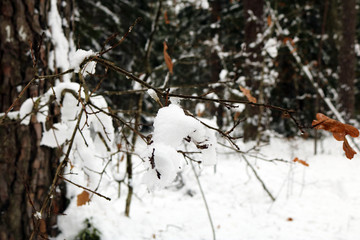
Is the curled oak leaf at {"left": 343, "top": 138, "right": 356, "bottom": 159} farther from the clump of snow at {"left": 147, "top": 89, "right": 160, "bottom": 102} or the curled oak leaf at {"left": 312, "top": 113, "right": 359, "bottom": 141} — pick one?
the clump of snow at {"left": 147, "top": 89, "right": 160, "bottom": 102}

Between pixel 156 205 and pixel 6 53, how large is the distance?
8.11 feet

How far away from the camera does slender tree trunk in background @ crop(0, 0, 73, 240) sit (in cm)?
177

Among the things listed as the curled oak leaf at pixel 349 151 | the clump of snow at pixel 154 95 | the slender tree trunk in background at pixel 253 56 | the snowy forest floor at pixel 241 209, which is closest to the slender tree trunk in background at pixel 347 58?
the slender tree trunk in background at pixel 253 56

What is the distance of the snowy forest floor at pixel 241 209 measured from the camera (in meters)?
2.67

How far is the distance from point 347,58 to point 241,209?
622cm

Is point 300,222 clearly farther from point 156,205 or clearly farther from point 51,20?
point 51,20

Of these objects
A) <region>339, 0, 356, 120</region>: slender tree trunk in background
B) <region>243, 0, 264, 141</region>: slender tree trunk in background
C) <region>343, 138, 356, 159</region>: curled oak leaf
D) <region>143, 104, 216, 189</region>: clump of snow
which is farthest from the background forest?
<region>339, 0, 356, 120</region>: slender tree trunk in background

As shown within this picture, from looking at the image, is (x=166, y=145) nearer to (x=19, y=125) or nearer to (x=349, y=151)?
(x=349, y=151)

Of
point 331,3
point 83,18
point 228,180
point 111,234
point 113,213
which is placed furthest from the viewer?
point 331,3

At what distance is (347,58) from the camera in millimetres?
7480

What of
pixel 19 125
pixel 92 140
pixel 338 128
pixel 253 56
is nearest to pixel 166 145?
pixel 338 128

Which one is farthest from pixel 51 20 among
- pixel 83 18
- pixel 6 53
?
pixel 83 18

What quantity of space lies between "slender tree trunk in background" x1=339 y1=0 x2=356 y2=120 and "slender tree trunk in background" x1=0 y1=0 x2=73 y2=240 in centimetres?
770

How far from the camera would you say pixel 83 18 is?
5883 millimetres
